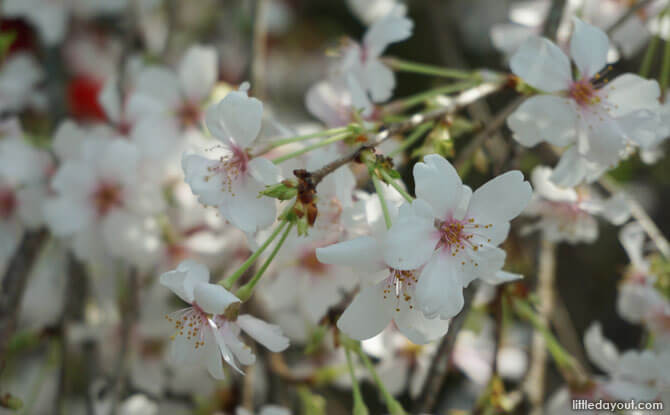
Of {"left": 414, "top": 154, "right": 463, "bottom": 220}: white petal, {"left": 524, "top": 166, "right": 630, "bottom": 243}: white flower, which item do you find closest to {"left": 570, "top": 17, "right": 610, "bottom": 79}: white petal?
{"left": 524, "top": 166, "right": 630, "bottom": 243}: white flower

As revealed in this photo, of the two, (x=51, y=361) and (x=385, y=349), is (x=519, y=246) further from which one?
(x=51, y=361)

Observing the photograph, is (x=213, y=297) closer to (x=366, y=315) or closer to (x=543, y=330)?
(x=366, y=315)

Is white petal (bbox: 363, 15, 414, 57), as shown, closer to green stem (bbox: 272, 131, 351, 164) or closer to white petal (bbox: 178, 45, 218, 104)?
green stem (bbox: 272, 131, 351, 164)

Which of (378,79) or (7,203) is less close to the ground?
(378,79)

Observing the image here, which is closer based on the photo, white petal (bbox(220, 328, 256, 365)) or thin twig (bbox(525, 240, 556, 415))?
white petal (bbox(220, 328, 256, 365))

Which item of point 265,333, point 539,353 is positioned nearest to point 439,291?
point 265,333

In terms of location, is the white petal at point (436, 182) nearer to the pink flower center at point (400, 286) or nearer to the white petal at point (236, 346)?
the pink flower center at point (400, 286)
